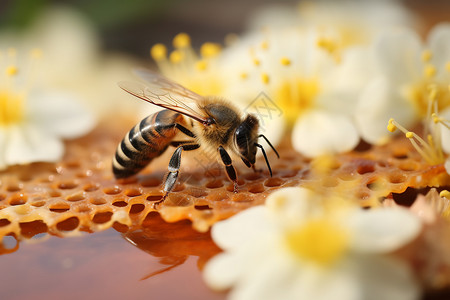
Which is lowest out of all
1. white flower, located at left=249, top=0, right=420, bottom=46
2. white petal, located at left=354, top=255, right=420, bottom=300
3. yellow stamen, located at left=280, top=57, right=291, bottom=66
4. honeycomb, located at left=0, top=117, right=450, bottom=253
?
white petal, located at left=354, top=255, right=420, bottom=300

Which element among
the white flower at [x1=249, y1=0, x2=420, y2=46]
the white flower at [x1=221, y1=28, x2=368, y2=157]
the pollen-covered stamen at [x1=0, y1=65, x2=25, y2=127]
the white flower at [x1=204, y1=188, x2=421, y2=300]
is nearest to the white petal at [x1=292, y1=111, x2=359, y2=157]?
the white flower at [x1=221, y1=28, x2=368, y2=157]

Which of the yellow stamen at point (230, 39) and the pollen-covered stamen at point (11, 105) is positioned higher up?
the yellow stamen at point (230, 39)

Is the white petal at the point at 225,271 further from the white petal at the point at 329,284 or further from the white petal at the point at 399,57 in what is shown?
the white petal at the point at 399,57

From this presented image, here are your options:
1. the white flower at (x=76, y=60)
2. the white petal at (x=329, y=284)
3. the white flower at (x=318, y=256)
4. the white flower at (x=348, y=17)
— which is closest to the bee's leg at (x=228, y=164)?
the white flower at (x=318, y=256)

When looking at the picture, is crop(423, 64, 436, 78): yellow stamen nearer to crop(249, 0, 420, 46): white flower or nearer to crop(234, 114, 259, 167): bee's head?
crop(234, 114, 259, 167): bee's head

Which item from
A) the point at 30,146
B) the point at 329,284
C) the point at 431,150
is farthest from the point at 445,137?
the point at 30,146

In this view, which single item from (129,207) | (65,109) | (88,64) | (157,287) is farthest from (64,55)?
(157,287)

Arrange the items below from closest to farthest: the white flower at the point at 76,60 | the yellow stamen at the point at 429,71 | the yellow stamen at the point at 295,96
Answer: the yellow stamen at the point at 429,71 < the yellow stamen at the point at 295,96 < the white flower at the point at 76,60
